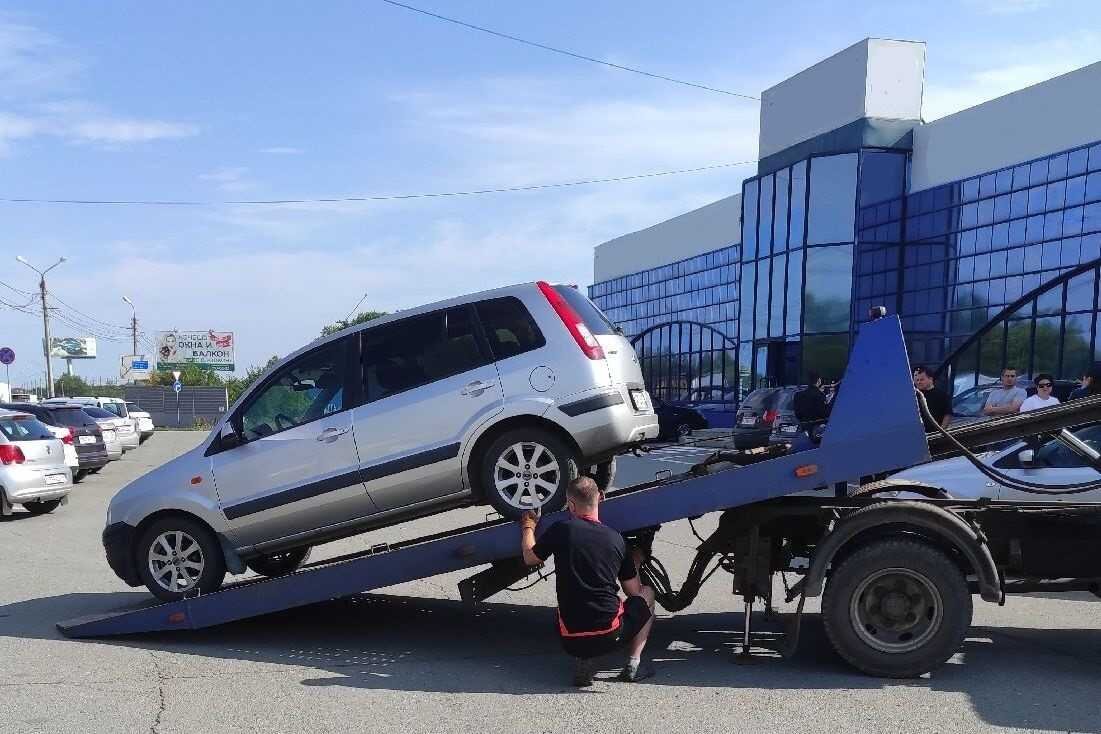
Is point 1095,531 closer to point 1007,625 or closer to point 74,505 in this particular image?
point 1007,625

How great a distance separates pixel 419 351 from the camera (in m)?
6.50

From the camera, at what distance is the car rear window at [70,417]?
17.4m

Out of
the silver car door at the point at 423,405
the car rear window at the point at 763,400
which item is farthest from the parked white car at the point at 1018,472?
the car rear window at the point at 763,400

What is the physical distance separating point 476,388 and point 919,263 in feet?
88.8

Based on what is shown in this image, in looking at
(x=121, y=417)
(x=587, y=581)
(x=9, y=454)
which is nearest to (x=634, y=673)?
(x=587, y=581)

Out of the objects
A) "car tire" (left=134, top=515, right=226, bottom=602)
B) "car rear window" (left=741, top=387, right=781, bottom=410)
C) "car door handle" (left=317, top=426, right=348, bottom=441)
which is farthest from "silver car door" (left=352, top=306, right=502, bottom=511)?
"car rear window" (left=741, top=387, right=781, bottom=410)

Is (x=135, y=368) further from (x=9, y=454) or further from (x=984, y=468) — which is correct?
(x=984, y=468)

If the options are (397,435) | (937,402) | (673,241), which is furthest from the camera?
(673,241)

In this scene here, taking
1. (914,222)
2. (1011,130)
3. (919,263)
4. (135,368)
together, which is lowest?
(135,368)

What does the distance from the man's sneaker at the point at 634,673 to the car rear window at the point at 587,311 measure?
2232 millimetres

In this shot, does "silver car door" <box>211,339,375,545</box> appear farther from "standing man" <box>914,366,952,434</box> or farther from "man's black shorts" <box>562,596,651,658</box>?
"standing man" <box>914,366,952,434</box>

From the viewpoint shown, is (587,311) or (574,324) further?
(587,311)

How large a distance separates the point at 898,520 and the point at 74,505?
43.5 ft

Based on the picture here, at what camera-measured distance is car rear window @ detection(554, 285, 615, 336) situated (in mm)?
6531
